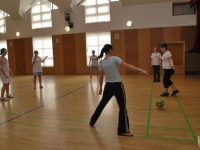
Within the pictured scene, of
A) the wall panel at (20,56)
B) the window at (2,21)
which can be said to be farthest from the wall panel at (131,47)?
the window at (2,21)

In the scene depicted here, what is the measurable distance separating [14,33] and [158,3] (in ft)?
36.6

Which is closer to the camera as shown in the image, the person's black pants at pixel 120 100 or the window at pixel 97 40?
the person's black pants at pixel 120 100

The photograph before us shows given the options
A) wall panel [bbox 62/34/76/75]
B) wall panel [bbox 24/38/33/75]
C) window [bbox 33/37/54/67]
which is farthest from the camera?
wall panel [bbox 24/38/33/75]

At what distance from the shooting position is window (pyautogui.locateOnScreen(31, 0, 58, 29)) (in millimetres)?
15328

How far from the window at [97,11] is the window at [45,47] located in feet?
11.6

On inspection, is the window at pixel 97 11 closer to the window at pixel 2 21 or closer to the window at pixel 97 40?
the window at pixel 97 40

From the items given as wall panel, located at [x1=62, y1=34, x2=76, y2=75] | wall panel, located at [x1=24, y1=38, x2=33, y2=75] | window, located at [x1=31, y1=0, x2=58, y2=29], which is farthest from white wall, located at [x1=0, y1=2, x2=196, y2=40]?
wall panel, located at [x1=24, y1=38, x2=33, y2=75]

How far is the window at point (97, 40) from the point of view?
14.1 meters

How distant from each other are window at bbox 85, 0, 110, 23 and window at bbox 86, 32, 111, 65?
942 millimetres

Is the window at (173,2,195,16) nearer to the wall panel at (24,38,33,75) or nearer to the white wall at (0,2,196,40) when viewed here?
the white wall at (0,2,196,40)

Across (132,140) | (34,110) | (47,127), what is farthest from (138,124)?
(34,110)

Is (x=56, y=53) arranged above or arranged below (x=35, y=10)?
below

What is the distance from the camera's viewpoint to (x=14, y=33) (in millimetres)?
16547

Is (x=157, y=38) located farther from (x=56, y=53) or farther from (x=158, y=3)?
(x=56, y=53)
